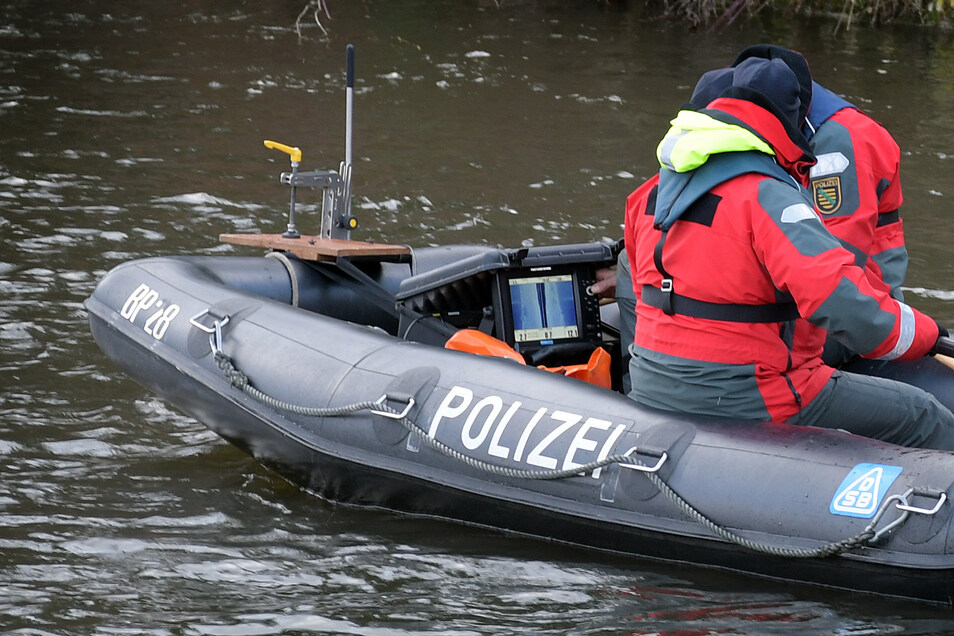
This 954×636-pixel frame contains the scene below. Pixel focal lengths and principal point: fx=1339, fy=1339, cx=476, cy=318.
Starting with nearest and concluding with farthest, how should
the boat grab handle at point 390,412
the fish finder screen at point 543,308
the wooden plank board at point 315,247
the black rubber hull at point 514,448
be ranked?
the black rubber hull at point 514,448
the boat grab handle at point 390,412
the fish finder screen at point 543,308
the wooden plank board at point 315,247

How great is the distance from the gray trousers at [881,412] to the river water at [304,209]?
20.2 inches

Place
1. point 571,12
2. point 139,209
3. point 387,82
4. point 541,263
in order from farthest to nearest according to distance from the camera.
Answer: point 571,12
point 387,82
point 139,209
point 541,263

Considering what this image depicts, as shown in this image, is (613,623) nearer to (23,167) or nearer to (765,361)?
(765,361)

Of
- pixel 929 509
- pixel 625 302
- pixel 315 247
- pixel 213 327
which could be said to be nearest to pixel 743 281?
pixel 929 509

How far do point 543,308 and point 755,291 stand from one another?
1.27 m

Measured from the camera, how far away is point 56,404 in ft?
17.1

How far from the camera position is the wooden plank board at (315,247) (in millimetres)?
5078

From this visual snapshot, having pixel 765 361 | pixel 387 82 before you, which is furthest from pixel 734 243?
pixel 387 82

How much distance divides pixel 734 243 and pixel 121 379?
303 centimetres

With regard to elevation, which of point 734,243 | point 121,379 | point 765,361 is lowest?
point 121,379

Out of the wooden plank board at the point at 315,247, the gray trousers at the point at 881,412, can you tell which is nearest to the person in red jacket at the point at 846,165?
the gray trousers at the point at 881,412

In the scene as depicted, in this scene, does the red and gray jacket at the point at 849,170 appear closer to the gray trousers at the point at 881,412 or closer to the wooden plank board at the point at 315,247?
the gray trousers at the point at 881,412

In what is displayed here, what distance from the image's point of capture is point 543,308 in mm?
4680

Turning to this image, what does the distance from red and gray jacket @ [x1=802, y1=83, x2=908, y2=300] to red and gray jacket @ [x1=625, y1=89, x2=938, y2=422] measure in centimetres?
52
